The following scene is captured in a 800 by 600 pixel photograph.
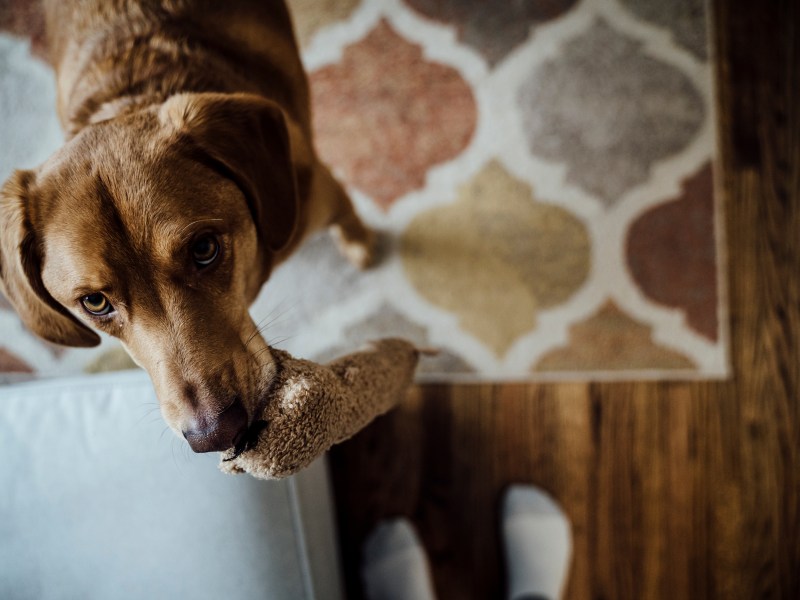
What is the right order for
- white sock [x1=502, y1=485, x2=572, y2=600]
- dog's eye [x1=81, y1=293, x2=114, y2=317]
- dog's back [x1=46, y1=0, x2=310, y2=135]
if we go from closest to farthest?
dog's eye [x1=81, y1=293, x2=114, y2=317] → dog's back [x1=46, y1=0, x2=310, y2=135] → white sock [x1=502, y1=485, x2=572, y2=600]

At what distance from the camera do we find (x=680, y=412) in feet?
5.47

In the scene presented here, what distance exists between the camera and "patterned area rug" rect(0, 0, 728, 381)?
166cm

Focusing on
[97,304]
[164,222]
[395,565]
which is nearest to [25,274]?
[97,304]

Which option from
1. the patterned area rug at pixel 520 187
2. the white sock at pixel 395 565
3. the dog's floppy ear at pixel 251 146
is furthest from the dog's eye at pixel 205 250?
the white sock at pixel 395 565

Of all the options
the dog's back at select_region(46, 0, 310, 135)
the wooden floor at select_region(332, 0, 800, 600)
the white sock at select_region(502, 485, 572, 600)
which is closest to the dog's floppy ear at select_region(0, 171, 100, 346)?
the dog's back at select_region(46, 0, 310, 135)

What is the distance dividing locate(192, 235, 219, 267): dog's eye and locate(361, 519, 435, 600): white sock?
1150 millimetres

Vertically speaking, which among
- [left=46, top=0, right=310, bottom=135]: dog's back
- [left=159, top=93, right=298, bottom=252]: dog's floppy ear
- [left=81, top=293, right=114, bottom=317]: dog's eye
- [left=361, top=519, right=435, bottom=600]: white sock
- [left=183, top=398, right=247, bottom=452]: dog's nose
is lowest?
[left=361, top=519, right=435, bottom=600]: white sock

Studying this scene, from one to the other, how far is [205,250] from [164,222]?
0.29 feet

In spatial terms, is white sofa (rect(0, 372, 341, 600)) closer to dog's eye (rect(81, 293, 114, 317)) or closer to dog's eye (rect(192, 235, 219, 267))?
dog's eye (rect(81, 293, 114, 317))

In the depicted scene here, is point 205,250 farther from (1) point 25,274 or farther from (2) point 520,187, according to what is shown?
(2) point 520,187

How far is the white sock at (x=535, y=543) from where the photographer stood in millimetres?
1621

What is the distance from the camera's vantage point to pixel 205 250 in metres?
0.96

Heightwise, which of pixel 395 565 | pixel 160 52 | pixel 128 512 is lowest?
pixel 395 565

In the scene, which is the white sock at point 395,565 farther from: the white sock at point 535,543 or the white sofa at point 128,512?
the white sofa at point 128,512
